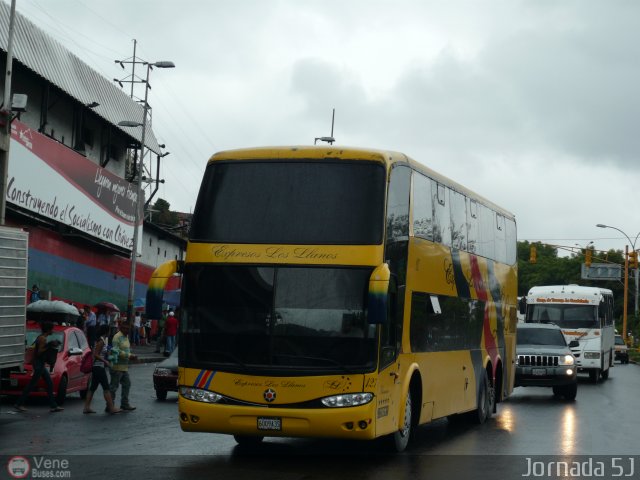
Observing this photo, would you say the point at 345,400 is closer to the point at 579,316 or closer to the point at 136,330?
the point at 579,316

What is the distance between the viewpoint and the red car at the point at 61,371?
2028 cm

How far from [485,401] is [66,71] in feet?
92.6

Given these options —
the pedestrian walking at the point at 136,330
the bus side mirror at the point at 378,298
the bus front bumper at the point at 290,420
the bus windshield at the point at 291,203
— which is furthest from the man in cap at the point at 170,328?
the bus side mirror at the point at 378,298

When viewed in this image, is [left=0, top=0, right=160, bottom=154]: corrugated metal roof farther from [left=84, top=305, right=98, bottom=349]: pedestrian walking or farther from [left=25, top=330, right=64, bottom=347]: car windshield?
[left=25, top=330, right=64, bottom=347]: car windshield

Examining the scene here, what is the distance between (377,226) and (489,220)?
25.0 feet

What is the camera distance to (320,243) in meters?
12.7

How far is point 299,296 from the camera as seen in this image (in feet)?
41.4

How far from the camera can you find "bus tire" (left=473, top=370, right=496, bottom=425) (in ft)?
62.0

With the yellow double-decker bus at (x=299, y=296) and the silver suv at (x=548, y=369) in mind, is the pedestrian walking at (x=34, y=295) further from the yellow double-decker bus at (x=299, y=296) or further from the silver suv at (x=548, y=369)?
the yellow double-decker bus at (x=299, y=296)

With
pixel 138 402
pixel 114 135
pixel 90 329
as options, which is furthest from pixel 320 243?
pixel 114 135

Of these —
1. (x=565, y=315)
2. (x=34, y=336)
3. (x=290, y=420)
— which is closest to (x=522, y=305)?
(x=565, y=315)

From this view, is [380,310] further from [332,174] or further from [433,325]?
[433,325]

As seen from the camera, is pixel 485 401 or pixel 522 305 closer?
pixel 485 401

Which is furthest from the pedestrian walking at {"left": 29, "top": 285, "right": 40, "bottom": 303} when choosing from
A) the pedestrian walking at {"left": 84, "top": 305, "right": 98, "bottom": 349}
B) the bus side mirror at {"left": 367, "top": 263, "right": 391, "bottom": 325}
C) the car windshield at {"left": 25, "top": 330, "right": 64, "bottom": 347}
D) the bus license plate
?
the bus side mirror at {"left": 367, "top": 263, "right": 391, "bottom": 325}
